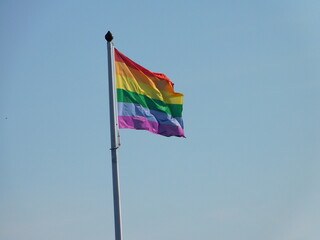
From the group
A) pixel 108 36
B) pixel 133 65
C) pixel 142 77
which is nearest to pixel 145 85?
pixel 142 77

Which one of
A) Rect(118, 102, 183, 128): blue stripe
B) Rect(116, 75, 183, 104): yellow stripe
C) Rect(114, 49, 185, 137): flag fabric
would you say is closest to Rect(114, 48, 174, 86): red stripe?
Rect(114, 49, 185, 137): flag fabric

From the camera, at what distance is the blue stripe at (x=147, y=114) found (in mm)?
27422

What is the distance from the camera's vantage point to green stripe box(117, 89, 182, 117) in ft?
90.7

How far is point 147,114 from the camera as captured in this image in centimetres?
2833

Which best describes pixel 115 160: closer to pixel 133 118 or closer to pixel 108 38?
pixel 133 118

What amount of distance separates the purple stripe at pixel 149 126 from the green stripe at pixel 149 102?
72 centimetres

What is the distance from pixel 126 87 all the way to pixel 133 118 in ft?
4.37

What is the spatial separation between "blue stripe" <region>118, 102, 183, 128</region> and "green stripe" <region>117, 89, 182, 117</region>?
175 millimetres

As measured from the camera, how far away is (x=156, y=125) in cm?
2858

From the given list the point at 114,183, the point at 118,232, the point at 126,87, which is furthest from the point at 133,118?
the point at 118,232

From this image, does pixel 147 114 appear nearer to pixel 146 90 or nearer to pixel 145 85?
pixel 146 90

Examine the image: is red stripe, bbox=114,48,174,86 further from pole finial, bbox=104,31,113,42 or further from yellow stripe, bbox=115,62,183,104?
pole finial, bbox=104,31,113,42

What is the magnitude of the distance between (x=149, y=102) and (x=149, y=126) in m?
1.30

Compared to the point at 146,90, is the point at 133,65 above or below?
above
